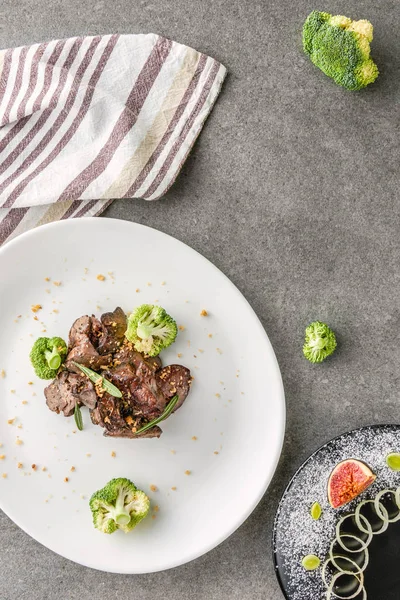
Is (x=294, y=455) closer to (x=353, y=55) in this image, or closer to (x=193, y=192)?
(x=193, y=192)

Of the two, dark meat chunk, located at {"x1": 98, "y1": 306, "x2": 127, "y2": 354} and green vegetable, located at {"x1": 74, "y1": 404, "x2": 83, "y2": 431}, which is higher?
dark meat chunk, located at {"x1": 98, "y1": 306, "x2": 127, "y2": 354}

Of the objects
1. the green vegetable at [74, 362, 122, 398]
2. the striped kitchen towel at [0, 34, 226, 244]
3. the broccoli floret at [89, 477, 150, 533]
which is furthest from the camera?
the striped kitchen towel at [0, 34, 226, 244]

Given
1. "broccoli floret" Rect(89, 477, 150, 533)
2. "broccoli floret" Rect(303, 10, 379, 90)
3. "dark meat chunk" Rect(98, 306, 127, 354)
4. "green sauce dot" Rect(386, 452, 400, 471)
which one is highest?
"broccoli floret" Rect(303, 10, 379, 90)

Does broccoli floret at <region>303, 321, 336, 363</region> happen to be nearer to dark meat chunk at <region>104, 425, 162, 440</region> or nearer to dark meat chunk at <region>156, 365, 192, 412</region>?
dark meat chunk at <region>156, 365, 192, 412</region>

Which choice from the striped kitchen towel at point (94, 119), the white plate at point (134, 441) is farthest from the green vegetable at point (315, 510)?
the striped kitchen towel at point (94, 119)

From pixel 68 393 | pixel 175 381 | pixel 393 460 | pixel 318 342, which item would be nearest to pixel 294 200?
pixel 318 342

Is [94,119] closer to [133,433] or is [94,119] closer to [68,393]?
[68,393]

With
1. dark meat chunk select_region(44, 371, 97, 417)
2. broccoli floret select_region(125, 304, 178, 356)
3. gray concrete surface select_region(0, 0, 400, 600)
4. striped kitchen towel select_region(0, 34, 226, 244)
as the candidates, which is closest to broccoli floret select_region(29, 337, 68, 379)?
dark meat chunk select_region(44, 371, 97, 417)
